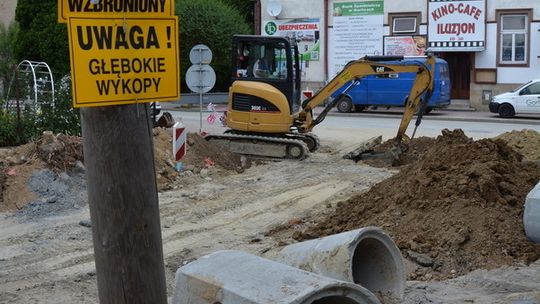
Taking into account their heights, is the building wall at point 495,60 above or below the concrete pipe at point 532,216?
above

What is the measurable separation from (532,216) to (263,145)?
9484 millimetres

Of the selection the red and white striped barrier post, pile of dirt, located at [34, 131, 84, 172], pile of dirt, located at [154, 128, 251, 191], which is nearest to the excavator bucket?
pile of dirt, located at [154, 128, 251, 191]

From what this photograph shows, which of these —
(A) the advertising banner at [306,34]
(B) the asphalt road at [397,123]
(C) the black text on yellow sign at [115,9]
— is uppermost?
(A) the advertising banner at [306,34]

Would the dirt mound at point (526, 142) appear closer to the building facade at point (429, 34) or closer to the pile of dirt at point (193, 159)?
the pile of dirt at point (193, 159)

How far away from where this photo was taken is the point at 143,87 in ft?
11.1

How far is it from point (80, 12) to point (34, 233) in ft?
23.7

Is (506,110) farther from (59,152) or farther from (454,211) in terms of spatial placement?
(454,211)

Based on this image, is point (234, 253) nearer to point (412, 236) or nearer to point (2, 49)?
point (412, 236)

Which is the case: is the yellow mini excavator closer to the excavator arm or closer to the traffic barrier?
the excavator arm

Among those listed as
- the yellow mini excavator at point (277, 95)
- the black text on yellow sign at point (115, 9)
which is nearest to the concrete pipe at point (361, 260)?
the black text on yellow sign at point (115, 9)

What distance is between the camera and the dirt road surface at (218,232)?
6.86 meters

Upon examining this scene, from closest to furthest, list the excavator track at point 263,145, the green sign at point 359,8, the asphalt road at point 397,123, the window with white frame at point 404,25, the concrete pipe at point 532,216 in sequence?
the concrete pipe at point 532,216
the excavator track at point 263,145
the asphalt road at point 397,123
the window with white frame at point 404,25
the green sign at point 359,8

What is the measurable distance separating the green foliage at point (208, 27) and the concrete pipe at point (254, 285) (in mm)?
33955

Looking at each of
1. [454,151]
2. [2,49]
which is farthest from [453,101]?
[454,151]
